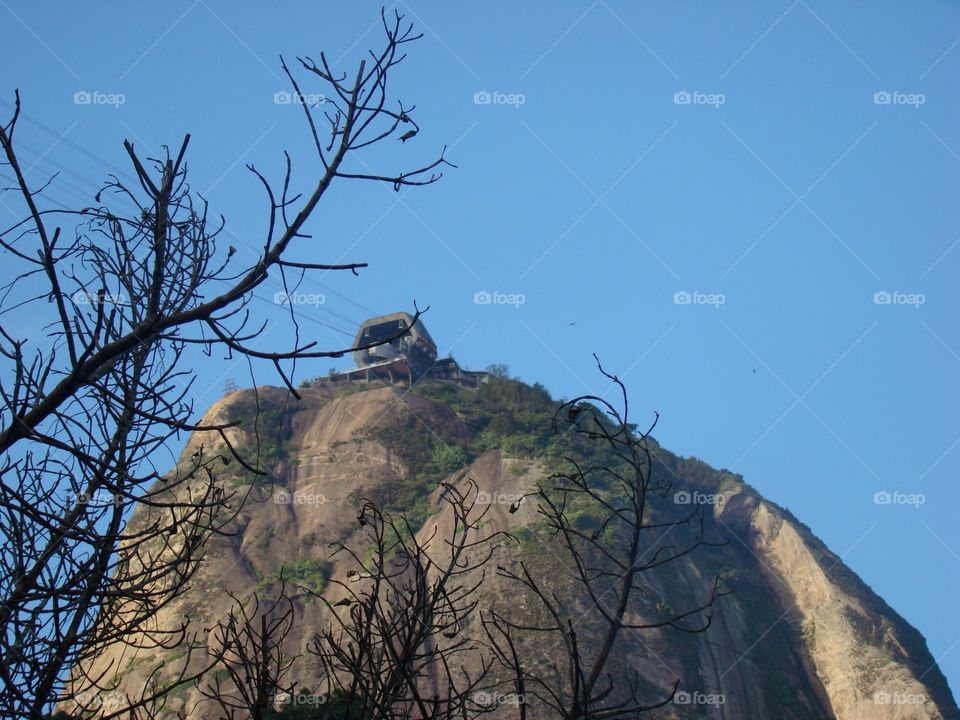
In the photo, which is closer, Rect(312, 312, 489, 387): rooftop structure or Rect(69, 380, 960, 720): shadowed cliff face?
Rect(69, 380, 960, 720): shadowed cliff face

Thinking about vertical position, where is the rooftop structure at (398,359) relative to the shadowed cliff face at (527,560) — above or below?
above

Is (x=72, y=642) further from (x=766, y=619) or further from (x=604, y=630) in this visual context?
(x=766, y=619)

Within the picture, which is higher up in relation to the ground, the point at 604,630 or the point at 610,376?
the point at 604,630

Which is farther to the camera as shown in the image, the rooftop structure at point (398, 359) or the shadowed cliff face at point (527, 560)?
the rooftop structure at point (398, 359)

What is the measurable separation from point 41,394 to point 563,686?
2658 cm

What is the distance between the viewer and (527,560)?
3266 cm

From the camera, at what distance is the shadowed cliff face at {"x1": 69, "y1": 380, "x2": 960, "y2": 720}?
31.7 metres

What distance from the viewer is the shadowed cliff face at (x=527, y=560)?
3170 cm

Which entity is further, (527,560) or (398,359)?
(398,359)

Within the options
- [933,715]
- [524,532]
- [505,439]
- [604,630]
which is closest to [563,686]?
[604,630]

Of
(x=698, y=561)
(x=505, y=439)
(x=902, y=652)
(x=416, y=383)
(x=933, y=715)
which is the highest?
(x=416, y=383)

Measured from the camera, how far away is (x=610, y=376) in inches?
168

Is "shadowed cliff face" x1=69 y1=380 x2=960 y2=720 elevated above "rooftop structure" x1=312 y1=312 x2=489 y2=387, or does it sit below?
below

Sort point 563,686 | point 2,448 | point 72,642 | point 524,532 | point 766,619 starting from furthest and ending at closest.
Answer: point 766,619
point 524,532
point 563,686
point 72,642
point 2,448
